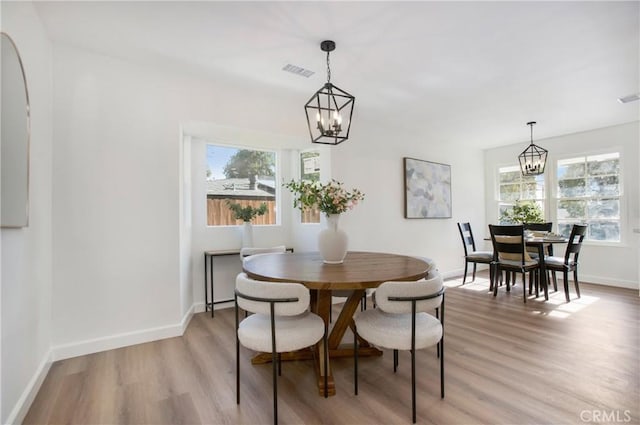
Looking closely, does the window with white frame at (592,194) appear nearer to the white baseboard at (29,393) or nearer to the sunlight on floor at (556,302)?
the sunlight on floor at (556,302)

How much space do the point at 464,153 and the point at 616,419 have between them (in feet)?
17.2

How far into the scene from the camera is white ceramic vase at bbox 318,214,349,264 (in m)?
2.45

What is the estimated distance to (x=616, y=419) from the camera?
175cm

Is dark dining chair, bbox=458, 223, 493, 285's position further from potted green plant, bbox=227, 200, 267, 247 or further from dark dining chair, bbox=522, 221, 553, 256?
potted green plant, bbox=227, 200, 267, 247

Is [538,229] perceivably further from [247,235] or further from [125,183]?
[125,183]

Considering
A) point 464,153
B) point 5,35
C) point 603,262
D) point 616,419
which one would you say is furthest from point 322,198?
point 603,262

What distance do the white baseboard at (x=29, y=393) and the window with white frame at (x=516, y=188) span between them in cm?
711

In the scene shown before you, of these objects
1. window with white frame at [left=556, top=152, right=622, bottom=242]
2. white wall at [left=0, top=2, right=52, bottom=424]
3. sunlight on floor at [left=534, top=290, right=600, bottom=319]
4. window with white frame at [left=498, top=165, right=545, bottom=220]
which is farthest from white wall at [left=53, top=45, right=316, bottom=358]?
window with white frame at [left=556, top=152, right=622, bottom=242]

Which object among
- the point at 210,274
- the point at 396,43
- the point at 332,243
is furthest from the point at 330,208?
the point at 210,274

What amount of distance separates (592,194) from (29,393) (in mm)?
7289

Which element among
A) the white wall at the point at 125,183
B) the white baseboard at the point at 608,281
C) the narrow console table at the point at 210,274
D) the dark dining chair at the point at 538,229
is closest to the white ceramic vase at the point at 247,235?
the narrow console table at the point at 210,274

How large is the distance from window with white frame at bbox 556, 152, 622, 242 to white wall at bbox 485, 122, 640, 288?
0.11 metres

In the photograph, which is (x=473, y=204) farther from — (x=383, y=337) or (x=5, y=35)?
(x=5, y=35)

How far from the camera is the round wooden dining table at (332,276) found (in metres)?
1.87
